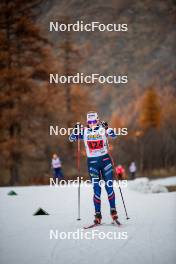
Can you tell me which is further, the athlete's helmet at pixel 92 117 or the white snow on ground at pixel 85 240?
the athlete's helmet at pixel 92 117

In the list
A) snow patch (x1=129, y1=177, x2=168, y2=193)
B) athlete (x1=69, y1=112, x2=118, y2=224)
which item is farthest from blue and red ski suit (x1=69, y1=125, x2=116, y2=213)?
snow patch (x1=129, y1=177, x2=168, y2=193)

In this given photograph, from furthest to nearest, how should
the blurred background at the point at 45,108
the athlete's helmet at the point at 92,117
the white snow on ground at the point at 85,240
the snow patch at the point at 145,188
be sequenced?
the blurred background at the point at 45,108
the snow patch at the point at 145,188
the athlete's helmet at the point at 92,117
the white snow on ground at the point at 85,240

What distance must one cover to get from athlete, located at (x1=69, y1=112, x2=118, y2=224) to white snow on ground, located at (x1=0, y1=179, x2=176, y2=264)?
48 cm

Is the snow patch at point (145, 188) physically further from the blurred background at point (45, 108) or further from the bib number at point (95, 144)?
the bib number at point (95, 144)

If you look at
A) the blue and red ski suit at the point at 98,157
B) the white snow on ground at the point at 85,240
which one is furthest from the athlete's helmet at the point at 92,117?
the white snow on ground at the point at 85,240

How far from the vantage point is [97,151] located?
284 inches

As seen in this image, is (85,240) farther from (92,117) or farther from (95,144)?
(92,117)

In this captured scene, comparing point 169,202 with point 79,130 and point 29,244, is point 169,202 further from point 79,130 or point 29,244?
point 29,244

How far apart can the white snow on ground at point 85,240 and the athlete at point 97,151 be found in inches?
18.7

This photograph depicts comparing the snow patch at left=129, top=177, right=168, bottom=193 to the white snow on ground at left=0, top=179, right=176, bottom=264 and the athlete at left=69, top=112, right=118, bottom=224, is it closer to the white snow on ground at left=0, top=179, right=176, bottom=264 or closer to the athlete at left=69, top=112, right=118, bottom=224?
the white snow on ground at left=0, top=179, right=176, bottom=264

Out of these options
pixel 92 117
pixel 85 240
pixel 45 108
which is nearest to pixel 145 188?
pixel 92 117

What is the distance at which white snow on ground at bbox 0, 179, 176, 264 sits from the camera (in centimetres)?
532

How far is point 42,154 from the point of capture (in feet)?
84.3

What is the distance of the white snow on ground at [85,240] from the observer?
17.4 ft
